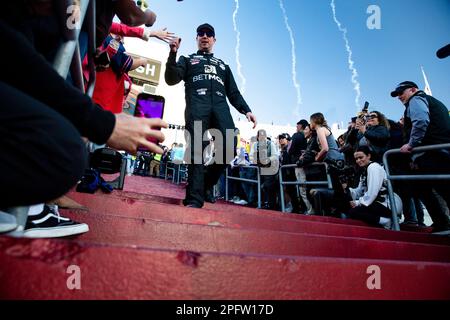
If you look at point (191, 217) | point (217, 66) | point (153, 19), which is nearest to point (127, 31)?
point (153, 19)

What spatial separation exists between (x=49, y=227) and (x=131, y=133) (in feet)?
1.68

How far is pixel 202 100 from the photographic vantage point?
2.66 meters

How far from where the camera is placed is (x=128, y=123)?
0.66m

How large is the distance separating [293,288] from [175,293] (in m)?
0.30

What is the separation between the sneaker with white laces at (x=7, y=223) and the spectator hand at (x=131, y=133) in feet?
0.96

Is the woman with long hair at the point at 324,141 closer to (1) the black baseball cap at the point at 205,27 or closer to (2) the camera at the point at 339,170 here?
(2) the camera at the point at 339,170

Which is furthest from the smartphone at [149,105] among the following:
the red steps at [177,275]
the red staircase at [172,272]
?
the red steps at [177,275]

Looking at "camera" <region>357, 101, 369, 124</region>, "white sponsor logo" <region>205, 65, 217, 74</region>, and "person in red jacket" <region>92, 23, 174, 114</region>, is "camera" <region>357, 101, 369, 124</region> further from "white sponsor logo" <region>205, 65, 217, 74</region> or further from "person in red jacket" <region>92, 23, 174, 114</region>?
"person in red jacket" <region>92, 23, 174, 114</region>

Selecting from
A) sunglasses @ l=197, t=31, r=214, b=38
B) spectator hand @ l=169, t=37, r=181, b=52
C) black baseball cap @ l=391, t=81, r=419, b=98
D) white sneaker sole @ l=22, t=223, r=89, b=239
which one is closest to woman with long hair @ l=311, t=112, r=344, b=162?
black baseball cap @ l=391, t=81, r=419, b=98

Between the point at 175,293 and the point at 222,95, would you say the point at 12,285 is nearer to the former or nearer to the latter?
the point at 175,293

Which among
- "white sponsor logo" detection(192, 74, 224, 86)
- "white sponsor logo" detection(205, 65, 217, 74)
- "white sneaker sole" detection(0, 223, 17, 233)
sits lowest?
"white sneaker sole" detection(0, 223, 17, 233)

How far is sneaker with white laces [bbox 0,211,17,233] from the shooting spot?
615 millimetres

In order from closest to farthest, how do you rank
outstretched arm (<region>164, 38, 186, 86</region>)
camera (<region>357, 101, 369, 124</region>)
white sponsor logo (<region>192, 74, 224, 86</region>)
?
outstretched arm (<region>164, 38, 186, 86</region>) → white sponsor logo (<region>192, 74, 224, 86</region>) → camera (<region>357, 101, 369, 124</region>)

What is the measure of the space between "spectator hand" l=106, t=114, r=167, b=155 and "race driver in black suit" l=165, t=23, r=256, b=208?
1672 mm
